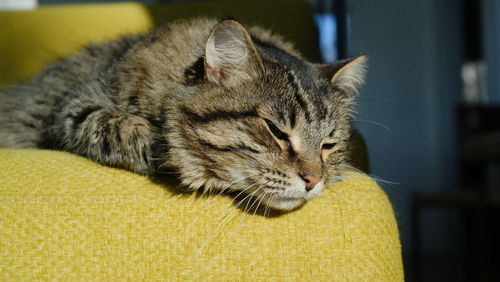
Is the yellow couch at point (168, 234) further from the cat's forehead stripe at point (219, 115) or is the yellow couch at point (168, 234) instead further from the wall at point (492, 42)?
the wall at point (492, 42)

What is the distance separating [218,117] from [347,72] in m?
0.46

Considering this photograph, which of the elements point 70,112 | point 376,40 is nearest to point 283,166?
point 70,112

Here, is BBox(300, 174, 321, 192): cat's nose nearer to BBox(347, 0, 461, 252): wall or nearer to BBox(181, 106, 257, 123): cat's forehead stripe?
BBox(181, 106, 257, 123): cat's forehead stripe

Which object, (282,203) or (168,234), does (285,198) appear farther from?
(168,234)

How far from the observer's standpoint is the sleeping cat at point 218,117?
0.90 m

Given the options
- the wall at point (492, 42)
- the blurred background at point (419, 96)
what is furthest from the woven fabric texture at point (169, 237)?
the wall at point (492, 42)

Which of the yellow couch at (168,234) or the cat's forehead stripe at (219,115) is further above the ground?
the cat's forehead stripe at (219,115)

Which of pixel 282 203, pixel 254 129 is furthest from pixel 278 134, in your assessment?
pixel 282 203

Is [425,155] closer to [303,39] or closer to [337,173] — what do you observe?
[303,39]

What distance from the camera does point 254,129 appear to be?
3.02 ft

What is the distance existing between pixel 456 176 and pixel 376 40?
133cm

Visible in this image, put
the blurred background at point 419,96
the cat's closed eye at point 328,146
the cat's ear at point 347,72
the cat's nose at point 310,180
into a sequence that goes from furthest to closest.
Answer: the blurred background at point 419,96 < the cat's ear at point 347,72 < the cat's closed eye at point 328,146 < the cat's nose at point 310,180

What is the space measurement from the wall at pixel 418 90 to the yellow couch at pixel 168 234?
307cm

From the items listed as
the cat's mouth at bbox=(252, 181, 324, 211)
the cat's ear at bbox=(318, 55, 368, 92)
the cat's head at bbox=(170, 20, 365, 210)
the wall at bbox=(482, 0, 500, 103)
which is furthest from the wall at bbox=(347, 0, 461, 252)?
the cat's mouth at bbox=(252, 181, 324, 211)
